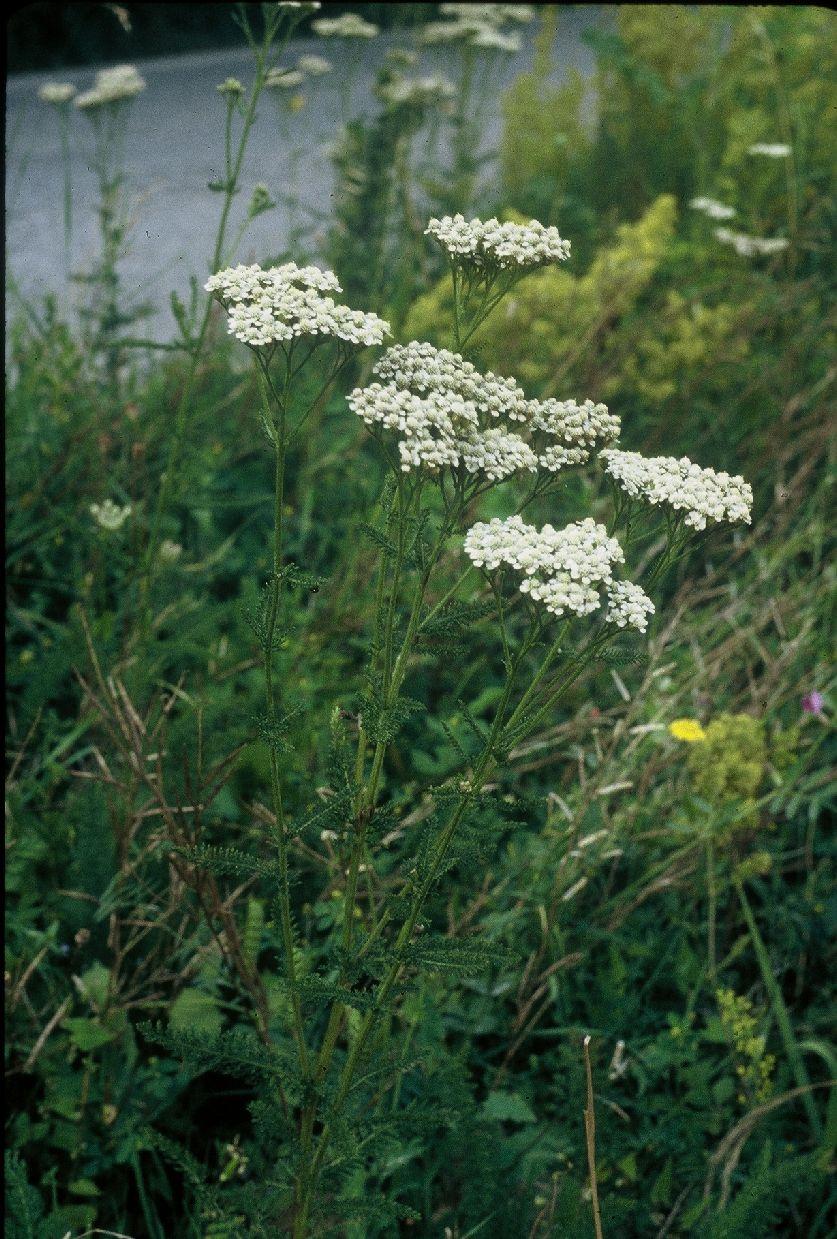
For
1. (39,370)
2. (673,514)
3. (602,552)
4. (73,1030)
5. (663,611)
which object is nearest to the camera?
(602,552)

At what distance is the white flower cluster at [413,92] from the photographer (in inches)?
149

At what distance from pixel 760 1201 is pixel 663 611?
1.46 metres

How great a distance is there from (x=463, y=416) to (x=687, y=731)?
→ 114 cm

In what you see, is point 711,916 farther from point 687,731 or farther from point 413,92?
point 413,92

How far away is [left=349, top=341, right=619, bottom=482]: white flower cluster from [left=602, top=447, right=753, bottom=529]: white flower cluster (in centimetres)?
4

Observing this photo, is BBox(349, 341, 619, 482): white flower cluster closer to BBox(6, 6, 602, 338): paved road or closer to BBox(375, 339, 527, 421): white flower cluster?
BBox(375, 339, 527, 421): white flower cluster

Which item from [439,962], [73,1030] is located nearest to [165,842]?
[73,1030]

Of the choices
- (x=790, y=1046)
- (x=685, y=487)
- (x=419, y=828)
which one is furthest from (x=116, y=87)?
(x=790, y=1046)

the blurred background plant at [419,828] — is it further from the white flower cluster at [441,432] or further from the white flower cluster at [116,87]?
the white flower cluster at [116,87]

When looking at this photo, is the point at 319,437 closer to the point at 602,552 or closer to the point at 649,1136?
the point at 649,1136

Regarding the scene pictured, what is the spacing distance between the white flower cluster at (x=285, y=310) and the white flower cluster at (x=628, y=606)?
1.10 ft

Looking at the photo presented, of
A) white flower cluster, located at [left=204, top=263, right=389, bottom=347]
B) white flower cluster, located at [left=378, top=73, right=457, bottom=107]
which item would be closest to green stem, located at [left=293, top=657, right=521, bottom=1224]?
white flower cluster, located at [left=204, top=263, right=389, bottom=347]

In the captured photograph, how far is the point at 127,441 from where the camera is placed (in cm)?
290

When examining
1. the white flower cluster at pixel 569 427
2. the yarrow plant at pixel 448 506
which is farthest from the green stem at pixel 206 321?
the white flower cluster at pixel 569 427
